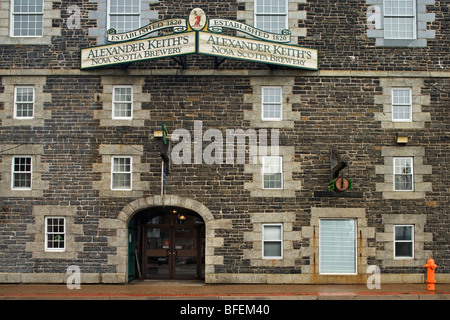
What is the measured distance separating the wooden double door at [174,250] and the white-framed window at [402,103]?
822 centimetres

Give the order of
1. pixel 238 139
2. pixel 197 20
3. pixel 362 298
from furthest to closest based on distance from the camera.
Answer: pixel 238 139, pixel 197 20, pixel 362 298

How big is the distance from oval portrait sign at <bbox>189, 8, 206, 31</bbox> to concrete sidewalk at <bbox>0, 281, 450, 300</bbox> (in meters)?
8.62

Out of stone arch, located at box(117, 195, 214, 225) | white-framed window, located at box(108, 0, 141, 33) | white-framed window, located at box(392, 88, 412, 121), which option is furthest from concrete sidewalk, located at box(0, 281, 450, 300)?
white-framed window, located at box(108, 0, 141, 33)

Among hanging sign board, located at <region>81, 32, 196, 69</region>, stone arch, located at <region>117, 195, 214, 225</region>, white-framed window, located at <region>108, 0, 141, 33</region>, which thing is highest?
white-framed window, located at <region>108, 0, 141, 33</region>

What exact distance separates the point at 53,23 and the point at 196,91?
5695 mm

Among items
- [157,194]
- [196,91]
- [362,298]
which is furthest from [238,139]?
[362,298]

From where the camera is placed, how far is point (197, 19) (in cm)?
1800

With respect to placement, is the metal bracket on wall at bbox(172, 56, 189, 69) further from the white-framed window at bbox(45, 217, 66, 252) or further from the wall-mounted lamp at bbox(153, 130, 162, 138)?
the white-framed window at bbox(45, 217, 66, 252)

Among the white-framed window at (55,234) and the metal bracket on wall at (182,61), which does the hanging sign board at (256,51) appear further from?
the white-framed window at (55,234)

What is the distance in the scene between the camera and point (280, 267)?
1877 centimetres

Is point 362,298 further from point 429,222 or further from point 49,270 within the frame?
point 49,270

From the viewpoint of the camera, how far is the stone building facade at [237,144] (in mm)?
18844

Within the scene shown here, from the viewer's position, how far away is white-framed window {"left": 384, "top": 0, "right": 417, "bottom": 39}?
19750 mm

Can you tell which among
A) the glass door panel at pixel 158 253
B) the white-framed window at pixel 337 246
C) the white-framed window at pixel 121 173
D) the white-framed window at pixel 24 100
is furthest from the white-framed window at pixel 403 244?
the white-framed window at pixel 24 100
